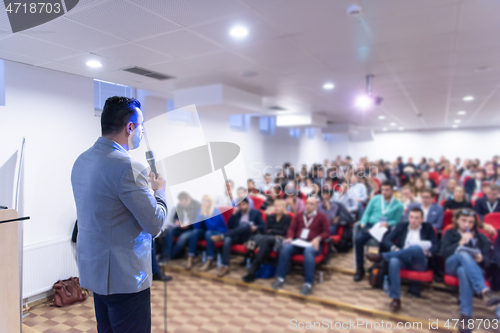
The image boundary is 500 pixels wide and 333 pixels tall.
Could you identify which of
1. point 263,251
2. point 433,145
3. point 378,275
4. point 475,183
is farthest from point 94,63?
point 433,145

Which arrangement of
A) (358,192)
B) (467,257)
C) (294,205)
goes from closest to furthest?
1. (467,257)
2. (294,205)
3. (358,192)

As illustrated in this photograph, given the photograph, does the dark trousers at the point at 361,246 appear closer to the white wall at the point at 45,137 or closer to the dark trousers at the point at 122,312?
the dark trousers at the point at 122,312

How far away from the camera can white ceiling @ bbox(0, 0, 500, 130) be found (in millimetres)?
1527

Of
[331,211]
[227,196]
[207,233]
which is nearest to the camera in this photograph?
[227,196]

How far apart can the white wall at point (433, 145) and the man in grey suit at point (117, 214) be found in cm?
1596

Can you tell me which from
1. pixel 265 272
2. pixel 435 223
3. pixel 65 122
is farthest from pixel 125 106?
pixel 435 223

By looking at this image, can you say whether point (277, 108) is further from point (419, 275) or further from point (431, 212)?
point (419, 275)

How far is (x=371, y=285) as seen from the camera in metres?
3.74

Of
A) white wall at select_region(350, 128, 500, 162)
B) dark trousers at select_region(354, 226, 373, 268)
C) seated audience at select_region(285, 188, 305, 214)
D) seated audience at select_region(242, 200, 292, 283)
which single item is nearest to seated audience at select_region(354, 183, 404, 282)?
dark trousers at select_region(354, 226, 373, 268)

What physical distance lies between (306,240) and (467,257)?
1.73 m

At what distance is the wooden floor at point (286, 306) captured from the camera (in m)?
2.95

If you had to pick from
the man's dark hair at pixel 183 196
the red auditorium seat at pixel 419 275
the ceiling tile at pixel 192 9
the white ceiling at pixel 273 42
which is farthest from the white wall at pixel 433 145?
the man's dark hair at pixel 183 196

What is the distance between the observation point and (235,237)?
174 inches

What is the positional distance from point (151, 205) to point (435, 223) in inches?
163
